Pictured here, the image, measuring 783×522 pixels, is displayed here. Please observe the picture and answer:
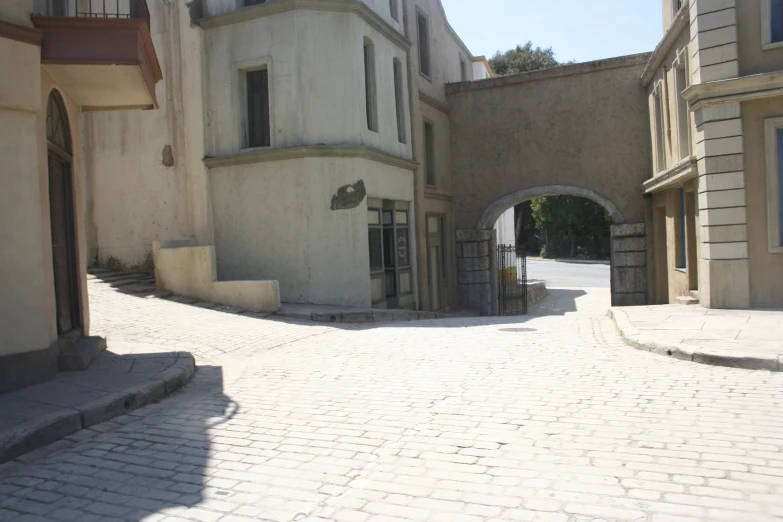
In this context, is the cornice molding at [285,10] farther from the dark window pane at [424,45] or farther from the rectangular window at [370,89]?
the dark window pane at [424,45]

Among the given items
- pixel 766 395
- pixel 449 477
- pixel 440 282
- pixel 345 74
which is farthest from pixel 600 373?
pixel 440 282

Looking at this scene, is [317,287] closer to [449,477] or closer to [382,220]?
[382,220]

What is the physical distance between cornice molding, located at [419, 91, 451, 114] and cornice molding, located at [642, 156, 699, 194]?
634 centimetres

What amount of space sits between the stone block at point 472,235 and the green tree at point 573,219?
1137 inches

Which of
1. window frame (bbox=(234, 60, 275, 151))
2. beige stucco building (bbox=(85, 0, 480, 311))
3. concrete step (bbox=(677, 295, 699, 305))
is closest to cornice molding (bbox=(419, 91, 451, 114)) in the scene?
beige stucco building (bbox=(85, 0, 480, 311))

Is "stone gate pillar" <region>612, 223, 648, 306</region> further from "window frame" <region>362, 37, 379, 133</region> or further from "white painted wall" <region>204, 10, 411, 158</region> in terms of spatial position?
"white painted wall" <region>204, 10, 411, 158</region>

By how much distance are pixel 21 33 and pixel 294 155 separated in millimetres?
8001

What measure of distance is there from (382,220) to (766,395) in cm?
1112

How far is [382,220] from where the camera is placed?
16047 mm

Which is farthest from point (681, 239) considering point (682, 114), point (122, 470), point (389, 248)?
point (122, 470)

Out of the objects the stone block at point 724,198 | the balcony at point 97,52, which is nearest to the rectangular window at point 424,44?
the stone block at point 724,198

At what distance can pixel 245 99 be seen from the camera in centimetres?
1527

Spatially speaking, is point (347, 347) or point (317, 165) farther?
point (317, 165)

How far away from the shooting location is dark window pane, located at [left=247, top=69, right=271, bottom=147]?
15.2 meters
